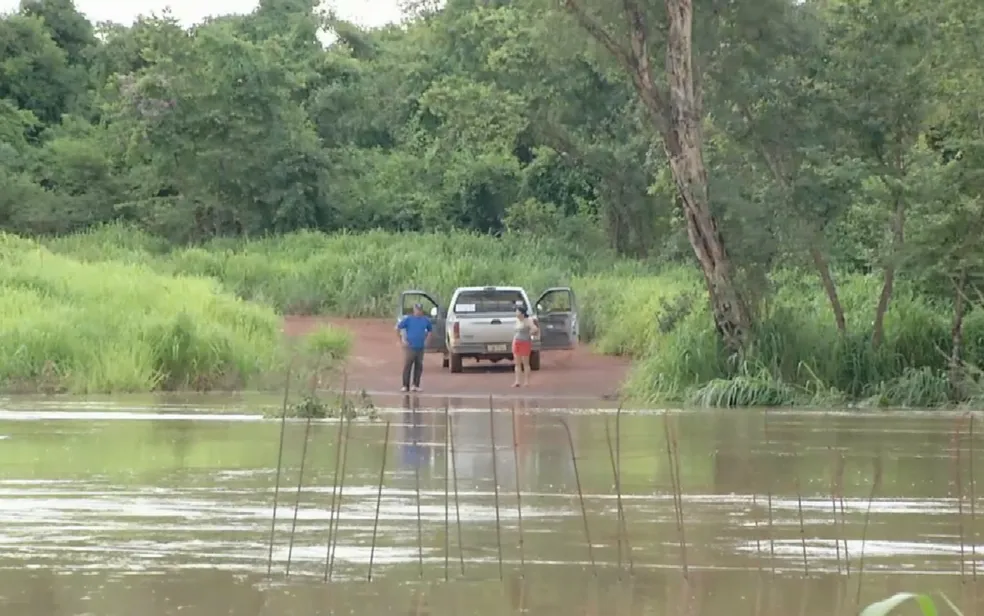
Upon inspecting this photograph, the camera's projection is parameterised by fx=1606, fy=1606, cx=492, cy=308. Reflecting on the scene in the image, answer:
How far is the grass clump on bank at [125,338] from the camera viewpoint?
1019 inches

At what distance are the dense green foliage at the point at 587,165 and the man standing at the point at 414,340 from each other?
12.6ft

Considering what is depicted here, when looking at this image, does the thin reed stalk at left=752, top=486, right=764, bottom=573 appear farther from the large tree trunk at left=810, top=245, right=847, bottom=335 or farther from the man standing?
the man standing

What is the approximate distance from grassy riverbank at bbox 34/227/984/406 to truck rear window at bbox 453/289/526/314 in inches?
112

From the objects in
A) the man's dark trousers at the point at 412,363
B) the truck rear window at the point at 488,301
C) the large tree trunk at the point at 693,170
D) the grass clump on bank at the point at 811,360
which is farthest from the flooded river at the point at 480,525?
the truck rear window at the point at 488,301

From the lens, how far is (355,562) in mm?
9578

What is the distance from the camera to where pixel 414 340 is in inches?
1067

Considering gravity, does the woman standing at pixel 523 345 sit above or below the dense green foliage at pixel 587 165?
below

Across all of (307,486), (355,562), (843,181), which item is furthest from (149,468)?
(843,181)

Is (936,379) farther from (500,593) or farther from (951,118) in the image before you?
(500,593)

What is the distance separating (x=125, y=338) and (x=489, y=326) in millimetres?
7519

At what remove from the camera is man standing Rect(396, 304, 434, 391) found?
27078mm

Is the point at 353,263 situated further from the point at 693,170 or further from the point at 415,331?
the point at 693,170

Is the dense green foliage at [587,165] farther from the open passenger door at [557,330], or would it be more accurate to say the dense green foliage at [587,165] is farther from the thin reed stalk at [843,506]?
the thin reed stalk at [843,506]

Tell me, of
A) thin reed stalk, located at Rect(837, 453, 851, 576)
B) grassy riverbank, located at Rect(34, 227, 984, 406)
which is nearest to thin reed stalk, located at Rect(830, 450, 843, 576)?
thin reed stalk, located at Rect(837, 453, 851, 576)
